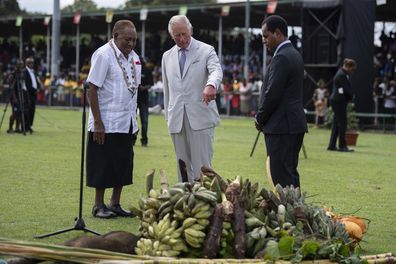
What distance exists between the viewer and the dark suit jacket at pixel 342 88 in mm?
18639

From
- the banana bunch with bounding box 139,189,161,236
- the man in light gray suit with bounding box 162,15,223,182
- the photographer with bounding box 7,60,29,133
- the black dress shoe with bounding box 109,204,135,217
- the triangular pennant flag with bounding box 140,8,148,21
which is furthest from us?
the triangular pennant flag with bounding box 140,8,148,21

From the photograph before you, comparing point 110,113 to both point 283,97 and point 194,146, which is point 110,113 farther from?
point 283,97

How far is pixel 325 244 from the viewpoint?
6328 mm

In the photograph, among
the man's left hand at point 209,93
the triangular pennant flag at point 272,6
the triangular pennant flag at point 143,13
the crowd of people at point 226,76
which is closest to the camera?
the man's left hand at point 209,93

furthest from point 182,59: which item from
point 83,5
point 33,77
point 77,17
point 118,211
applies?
point 83,5

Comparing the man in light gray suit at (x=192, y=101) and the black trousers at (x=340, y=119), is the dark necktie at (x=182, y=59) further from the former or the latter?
the black trousers at (x=340, y=119)

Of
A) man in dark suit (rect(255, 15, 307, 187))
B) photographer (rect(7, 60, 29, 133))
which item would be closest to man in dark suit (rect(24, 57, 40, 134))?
photographer (rect(7, 60, 29, 133))

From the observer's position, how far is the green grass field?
8.57 metres

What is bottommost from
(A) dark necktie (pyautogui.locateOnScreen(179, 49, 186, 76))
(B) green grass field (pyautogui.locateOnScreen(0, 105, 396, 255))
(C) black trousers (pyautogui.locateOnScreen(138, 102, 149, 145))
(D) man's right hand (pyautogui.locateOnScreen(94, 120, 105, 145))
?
(B) green grass field (pyautogui.locateOnScreen(0, 105, 396, 255))

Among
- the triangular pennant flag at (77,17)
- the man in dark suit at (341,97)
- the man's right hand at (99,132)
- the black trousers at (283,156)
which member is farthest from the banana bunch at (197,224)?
the triangular pennant flag at (77,17)

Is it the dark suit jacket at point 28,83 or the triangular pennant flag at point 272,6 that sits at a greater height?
the triangular pennant flag at point 272,6

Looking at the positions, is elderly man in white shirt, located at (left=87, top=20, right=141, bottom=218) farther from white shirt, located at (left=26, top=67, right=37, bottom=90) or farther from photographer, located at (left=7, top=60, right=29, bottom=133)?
white shirt, located at (left=26, top=67, right=37, bottom=90)

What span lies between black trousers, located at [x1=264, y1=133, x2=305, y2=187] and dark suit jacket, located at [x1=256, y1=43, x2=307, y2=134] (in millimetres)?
74

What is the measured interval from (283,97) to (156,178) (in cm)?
452
